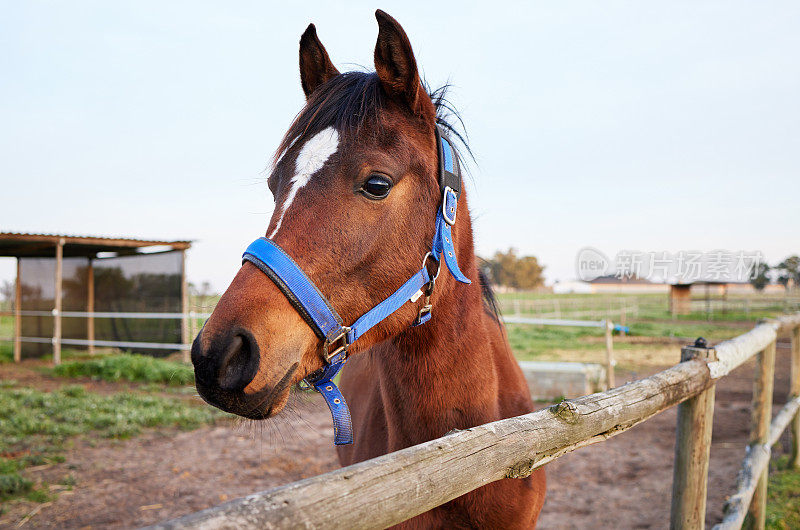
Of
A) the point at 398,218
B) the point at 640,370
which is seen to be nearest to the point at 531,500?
the point at 398,218

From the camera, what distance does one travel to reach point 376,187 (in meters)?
1.53

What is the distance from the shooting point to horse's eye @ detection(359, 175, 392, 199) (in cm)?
152

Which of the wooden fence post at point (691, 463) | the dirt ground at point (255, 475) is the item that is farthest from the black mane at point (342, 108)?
the dirt ground at point (255, 475)

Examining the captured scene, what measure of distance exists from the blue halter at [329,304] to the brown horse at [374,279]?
3 centimetres

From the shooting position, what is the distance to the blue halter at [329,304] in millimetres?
1346

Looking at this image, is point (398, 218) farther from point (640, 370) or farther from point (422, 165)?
point (640, 370)

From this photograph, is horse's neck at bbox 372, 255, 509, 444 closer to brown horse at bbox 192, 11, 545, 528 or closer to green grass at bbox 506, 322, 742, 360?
brown horse at bbox 192, 11, 545, 528

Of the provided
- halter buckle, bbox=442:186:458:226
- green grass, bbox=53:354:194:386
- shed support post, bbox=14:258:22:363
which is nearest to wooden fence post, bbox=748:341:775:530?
halter buckle, bbox=442:186:458:226

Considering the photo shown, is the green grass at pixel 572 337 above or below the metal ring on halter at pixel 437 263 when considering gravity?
below

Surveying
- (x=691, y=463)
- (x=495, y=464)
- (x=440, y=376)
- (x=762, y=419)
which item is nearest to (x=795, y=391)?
(x=762, y=419)

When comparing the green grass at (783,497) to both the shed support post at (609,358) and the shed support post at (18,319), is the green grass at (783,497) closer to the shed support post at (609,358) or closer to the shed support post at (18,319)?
the shed support post at (609,358)

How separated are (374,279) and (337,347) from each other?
244 millimetres

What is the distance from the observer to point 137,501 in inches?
171

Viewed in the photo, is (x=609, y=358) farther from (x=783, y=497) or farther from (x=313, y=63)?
(x=313, y=63)
